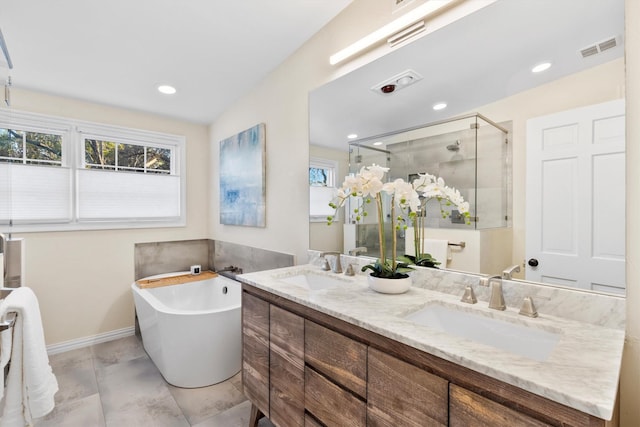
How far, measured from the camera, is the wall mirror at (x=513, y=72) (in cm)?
100

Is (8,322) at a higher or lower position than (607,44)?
lower

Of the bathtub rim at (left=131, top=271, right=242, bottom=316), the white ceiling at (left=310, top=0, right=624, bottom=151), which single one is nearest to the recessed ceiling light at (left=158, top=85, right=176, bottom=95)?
the white ceiling at (left=310, top=0, right=624, bottom=151)

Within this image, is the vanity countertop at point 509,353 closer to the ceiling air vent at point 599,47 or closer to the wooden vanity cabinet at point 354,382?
the wooden vanity cabinet at point 354,382

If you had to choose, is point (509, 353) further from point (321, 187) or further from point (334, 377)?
point (321, 187)

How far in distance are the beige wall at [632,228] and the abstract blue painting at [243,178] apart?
219cm

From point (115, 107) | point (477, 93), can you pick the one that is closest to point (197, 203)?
point (115, 107)

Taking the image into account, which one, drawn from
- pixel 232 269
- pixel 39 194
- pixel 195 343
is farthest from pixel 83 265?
pixel 195 343

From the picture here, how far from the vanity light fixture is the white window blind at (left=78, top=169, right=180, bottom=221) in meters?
2.45

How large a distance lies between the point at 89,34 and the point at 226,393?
102 inches

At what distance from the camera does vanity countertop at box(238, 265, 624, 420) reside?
62cm

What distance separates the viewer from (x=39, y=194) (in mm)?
2672

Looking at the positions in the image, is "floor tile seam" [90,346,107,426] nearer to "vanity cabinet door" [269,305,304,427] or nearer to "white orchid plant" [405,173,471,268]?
"vanity cabinet door" [269,305,304,427]

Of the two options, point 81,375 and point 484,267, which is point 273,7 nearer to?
point 484,267

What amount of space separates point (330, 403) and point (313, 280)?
792mm
